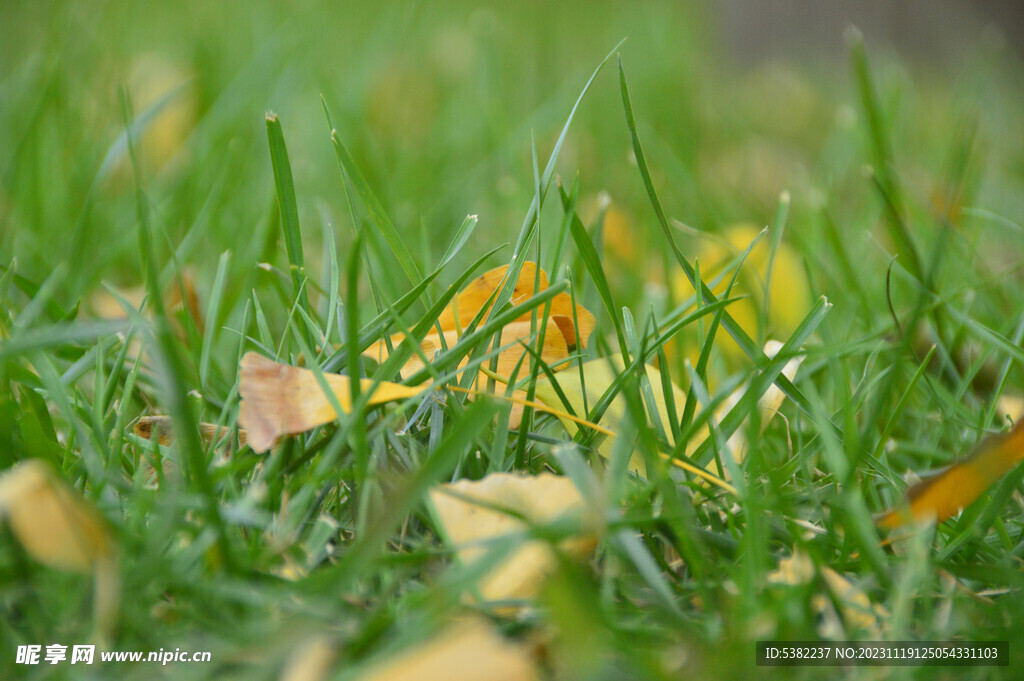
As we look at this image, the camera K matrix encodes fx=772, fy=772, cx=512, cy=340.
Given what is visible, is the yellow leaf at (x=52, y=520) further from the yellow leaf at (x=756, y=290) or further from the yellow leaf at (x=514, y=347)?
the yellow leaf at (x=756, y=290)

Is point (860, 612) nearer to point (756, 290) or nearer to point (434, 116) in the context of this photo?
point (756, 290)

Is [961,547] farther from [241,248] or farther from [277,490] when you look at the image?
[241,248]

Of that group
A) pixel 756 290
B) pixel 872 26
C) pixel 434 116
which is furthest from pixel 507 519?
pixel 872 26

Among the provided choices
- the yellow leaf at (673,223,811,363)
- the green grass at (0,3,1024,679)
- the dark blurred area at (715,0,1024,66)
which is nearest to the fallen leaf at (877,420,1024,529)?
the green grass at (0,3,1024,679)

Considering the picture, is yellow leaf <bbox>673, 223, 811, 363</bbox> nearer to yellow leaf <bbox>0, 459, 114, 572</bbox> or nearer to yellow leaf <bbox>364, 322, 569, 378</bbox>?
yellow leaf <bbox>364, 322, 569, 378</bbox>

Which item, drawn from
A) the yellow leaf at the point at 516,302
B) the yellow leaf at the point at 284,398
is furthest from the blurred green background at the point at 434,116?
the yellow leaf at the point at 284,398
